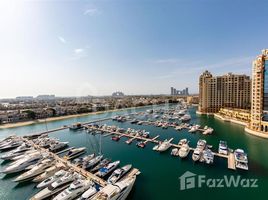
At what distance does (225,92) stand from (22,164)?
77.4 m

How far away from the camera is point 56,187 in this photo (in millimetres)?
17109

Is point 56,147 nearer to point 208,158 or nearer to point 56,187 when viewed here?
point 56,187

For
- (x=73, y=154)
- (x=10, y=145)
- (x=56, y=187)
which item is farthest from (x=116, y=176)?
(x=10, y=145)

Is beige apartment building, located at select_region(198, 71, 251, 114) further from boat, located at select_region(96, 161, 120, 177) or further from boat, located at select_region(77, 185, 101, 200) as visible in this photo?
boat, located at select_region(77, 185, 101, 200)

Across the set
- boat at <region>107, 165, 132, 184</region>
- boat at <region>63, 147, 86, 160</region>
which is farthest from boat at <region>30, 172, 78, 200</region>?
boat at <region>63, 147, 86, 160</region>

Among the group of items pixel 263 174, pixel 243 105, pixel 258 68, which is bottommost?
pixel 263 174

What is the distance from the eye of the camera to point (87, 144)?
34.7m

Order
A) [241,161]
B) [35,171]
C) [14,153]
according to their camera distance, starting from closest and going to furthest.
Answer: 1. [35,171]
2. [241,161]
3. [14,153]

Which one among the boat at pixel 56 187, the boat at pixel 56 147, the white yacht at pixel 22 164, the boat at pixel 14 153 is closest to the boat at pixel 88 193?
the boat at pixel 56 187

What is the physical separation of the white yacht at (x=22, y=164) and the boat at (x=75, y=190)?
40.5 feet

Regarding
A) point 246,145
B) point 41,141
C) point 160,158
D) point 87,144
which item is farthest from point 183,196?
point 41,141

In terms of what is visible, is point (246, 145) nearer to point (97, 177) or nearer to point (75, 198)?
point (97, 177)

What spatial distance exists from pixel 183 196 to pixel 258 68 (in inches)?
1526

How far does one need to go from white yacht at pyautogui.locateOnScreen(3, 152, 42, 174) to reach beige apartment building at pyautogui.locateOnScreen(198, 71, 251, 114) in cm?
7029
